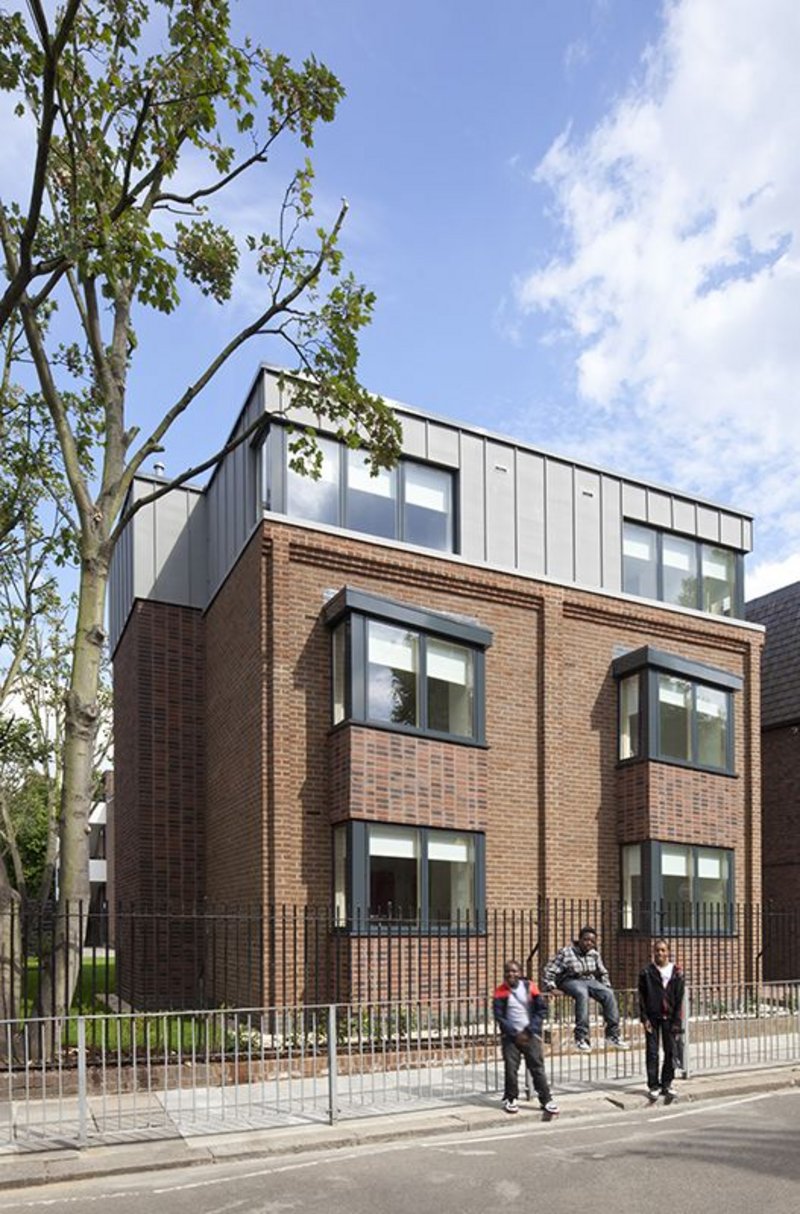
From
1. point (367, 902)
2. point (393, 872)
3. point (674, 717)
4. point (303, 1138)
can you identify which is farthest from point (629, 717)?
point (303, 1138)

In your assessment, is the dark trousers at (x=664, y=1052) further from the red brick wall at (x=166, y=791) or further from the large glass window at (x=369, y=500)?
the red brick wall at (x=166, y=791)

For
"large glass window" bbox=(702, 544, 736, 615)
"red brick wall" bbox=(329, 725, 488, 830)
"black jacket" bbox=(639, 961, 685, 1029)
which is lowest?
"black jacket" bbox=(639, 961, 685, 1029)

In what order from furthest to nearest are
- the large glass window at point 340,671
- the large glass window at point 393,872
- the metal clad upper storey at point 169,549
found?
1. the metal clad upper storey at point 169,549
2. the large glass window at point 340,671
3. the large glass window at point 393,872

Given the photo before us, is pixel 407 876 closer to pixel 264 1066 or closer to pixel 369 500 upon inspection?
pixel 264 1066

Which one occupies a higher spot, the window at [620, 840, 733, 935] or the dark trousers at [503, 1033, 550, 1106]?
the window at [620, 840, 733, 935]

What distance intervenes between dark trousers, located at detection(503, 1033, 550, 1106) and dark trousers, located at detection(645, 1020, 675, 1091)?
1.47 metres

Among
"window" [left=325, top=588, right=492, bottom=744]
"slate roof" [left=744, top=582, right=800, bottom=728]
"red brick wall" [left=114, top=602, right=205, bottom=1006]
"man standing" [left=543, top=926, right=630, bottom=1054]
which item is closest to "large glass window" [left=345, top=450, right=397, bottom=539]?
"window" [left=325, top=588, right=492, bottom=744]

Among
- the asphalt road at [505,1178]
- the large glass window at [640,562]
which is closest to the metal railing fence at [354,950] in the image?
the asphalt road at [505,1178]

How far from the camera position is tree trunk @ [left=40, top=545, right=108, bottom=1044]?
12180 mm

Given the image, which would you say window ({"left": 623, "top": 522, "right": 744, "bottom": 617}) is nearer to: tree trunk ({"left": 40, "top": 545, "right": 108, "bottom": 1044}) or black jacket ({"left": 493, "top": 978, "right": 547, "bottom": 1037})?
black jacket ({"left": 493, "top": 978, "right": 547, "bottom": 1037})

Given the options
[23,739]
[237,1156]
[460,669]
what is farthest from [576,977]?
[23,739]

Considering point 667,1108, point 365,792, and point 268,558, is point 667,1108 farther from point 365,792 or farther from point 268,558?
point 268,558

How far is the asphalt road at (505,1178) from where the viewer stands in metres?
7.66

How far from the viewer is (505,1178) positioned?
8.38m
